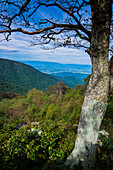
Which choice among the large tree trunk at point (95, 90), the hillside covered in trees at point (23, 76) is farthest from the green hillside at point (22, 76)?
the large tree trunk at point (95, 90)

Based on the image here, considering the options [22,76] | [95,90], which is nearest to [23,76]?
[22,76]

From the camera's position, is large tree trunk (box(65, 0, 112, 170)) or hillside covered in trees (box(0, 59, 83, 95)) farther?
hillside covered in trees (box(0, 59, 83, 95))

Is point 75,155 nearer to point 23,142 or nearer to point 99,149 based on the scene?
point 99,149

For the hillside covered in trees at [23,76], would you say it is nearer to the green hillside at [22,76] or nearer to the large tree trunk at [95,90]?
the green hillside at [22,76]

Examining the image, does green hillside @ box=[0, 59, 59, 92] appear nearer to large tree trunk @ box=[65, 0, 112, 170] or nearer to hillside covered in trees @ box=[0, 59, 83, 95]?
hillside covered in trees @ box=[0, 59, 83, 95]

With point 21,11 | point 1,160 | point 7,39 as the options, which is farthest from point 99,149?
point 21,11

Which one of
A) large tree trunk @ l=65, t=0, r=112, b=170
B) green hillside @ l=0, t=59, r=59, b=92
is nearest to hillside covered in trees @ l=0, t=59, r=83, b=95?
green hillside @ l=0, t=59, r=59, b=92
